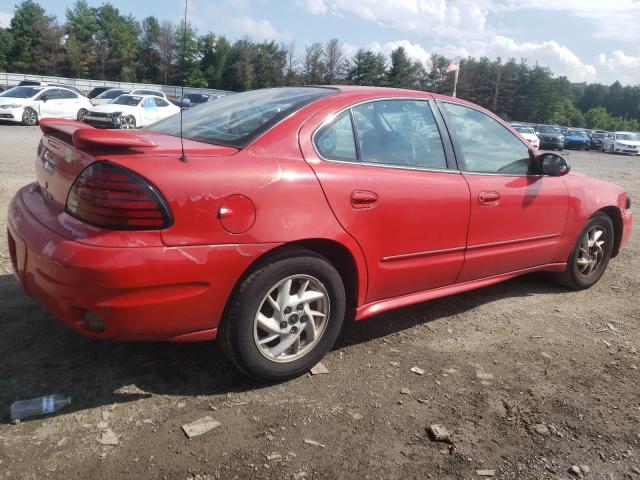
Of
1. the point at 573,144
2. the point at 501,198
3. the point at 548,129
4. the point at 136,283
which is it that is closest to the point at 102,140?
the point at 136,283

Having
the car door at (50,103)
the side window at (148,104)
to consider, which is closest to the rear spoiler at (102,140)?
the side window at (148,104)

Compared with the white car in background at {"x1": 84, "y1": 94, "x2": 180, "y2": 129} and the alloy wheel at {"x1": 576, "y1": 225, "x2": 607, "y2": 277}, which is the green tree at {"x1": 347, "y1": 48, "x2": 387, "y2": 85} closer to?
the white car in background at {"x1": 84, "y1": 94, "x2": 180, "y2": 129}

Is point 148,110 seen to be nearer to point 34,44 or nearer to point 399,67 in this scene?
point 399,67

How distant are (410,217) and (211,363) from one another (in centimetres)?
138

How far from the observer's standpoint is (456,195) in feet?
11.2

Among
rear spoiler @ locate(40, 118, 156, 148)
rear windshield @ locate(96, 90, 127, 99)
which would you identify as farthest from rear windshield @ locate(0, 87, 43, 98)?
rear spoiler @ locate(40, 118, 156, 148)

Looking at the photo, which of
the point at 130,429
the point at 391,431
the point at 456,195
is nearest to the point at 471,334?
the point at 456,195

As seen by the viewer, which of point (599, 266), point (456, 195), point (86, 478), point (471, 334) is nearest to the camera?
point (86, 478)

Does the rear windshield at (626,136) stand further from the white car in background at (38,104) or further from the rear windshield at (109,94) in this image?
the white car in background at (38,104)

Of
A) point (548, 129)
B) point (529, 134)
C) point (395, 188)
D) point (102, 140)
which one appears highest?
point (548, 129)

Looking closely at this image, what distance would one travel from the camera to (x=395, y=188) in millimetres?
3113

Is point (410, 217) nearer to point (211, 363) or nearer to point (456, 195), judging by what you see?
point (456, 195)

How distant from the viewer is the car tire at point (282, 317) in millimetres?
2637

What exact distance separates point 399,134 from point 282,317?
1.34 meters
